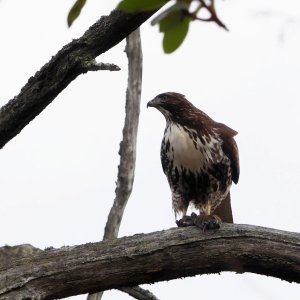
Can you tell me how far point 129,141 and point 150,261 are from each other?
1946mm

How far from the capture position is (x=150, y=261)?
3566 millimetres

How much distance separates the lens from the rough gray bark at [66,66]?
2.74 meters

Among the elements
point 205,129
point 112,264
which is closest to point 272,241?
point 112,264

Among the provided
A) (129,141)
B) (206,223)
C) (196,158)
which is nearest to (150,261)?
(206,223)

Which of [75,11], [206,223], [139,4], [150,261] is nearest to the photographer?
[139,4]

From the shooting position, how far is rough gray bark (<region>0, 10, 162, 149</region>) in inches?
108

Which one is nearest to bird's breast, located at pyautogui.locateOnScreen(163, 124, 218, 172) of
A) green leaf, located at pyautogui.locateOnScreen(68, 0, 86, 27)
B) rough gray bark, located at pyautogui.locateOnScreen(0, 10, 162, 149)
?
rough gray bark, located at pyautogui.locateOnScreen(0, 10, 162, 149)

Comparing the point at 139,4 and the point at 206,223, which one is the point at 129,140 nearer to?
the point at 206,223

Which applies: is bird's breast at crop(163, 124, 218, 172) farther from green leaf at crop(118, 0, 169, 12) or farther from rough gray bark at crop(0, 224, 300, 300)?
green leaf at crop(118, 0, 169, 12)

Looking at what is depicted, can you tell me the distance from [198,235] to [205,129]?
6.03ft

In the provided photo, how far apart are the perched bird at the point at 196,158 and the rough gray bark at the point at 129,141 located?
0.23 m

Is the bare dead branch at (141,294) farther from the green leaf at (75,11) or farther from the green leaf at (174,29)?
the green leaf at (174,29)

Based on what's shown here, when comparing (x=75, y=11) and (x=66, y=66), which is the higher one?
(x=66, y=66)

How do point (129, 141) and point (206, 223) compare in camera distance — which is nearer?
point (206, 223)
